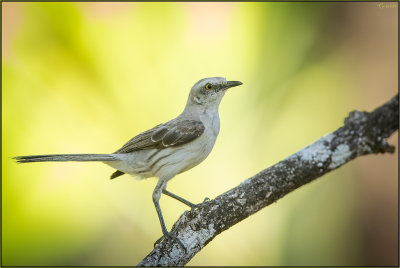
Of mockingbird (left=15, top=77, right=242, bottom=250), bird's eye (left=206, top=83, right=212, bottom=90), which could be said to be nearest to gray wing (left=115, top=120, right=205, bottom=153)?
mockingbird (left=15, top=77, right=242, bottom=250)

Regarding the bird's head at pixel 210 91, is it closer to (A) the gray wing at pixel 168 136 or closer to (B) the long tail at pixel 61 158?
(A) the gray wing at pixel 168 136

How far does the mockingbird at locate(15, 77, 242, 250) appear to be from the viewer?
3932 millimetres

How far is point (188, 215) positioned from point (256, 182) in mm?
657

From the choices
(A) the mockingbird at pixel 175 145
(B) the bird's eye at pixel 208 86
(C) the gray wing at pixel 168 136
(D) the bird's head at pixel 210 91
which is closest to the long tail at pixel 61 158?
(A) the mockingbird at pixel 175 145

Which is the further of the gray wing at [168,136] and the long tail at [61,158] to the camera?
the gray wing at [168,136]

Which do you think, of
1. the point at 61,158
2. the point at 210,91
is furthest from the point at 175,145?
the point at 61,158

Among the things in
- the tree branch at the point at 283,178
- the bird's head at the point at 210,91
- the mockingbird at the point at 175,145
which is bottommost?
the tree branch at the point at 283,178

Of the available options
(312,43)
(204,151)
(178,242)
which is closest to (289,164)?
(204,151)

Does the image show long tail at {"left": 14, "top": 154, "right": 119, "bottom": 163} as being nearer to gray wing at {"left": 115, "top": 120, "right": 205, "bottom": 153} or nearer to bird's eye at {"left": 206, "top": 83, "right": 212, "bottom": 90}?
gray wing at {"left": 115, "top": 120, "right": 205, "bottom": 153}

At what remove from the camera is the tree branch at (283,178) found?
329 centimetres

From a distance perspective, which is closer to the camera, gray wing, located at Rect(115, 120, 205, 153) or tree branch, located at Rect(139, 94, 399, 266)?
tree branch, located at Rect(139, 94, 399, 266)

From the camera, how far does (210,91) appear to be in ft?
14.0

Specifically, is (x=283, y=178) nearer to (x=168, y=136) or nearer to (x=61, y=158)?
(x=168, y=136)

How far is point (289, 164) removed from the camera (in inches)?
136
